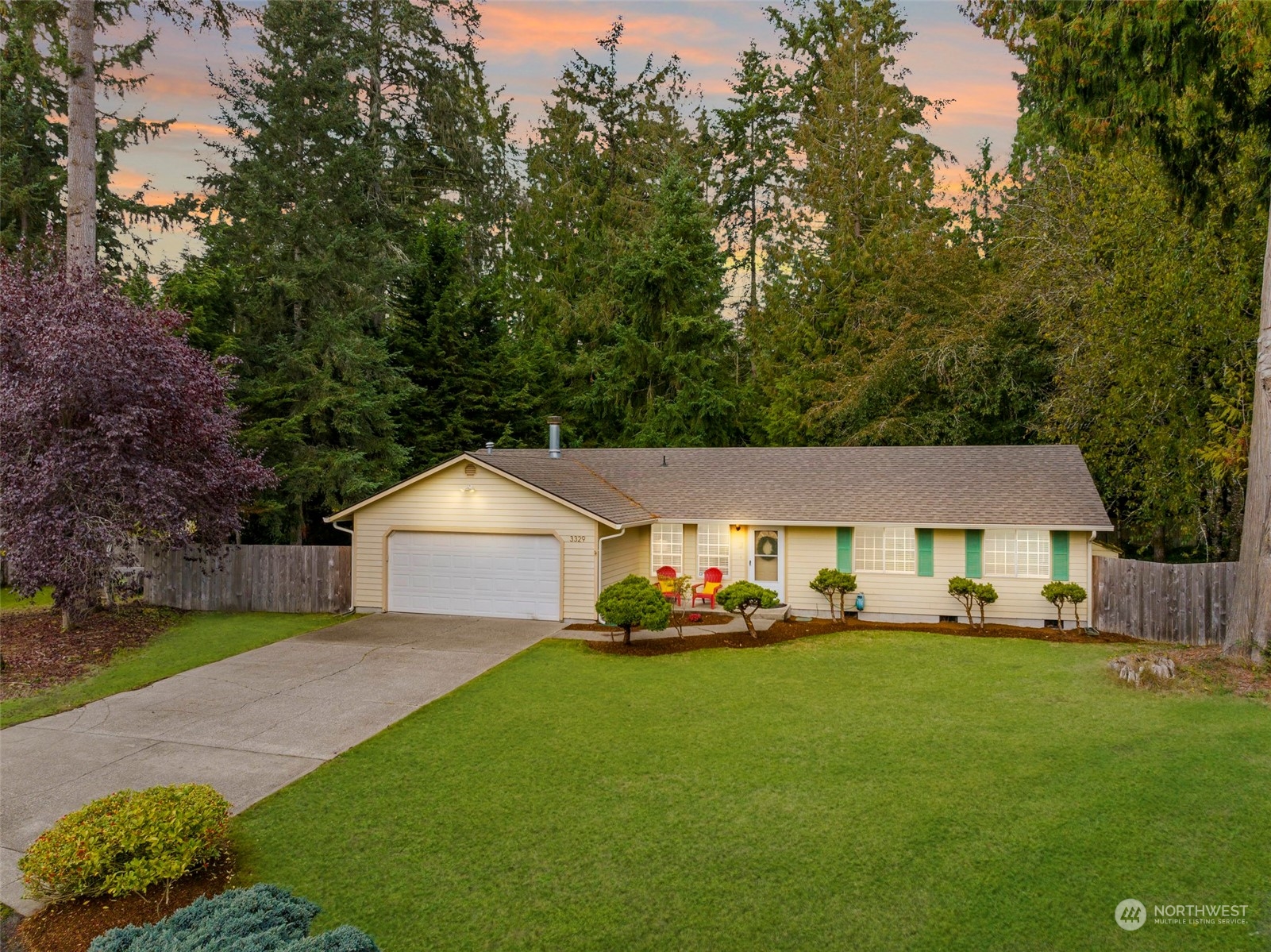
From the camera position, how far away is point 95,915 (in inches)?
204

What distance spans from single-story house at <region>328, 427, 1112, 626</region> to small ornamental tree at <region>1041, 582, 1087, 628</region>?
0.29m

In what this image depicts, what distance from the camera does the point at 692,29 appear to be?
18.9 metres

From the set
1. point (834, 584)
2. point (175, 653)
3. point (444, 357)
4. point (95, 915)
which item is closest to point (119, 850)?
point (95, 915)

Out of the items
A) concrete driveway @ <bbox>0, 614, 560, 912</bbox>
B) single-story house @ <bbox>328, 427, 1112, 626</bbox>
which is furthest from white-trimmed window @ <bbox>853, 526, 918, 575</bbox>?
concrete driveway @ <bbox>0, 614, 560, 912</bbox>

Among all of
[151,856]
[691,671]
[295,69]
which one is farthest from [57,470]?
[295,69]

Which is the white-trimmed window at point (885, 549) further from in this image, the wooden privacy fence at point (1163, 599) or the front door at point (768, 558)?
the wooden privacy fence at point (1163, 599)

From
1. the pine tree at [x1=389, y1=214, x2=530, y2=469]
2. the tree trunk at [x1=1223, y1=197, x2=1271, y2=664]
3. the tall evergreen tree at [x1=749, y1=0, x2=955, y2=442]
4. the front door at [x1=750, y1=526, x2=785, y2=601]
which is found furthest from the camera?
A: the tall evergreen tree at [x1=749, y1=0, x2=955, y2=442]

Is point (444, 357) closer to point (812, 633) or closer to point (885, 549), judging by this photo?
point (885, 549)

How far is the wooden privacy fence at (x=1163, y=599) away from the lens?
43.9 feet

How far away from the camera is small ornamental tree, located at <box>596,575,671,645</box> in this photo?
518 inches

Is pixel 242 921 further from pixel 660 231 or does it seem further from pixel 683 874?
pixel 660 231

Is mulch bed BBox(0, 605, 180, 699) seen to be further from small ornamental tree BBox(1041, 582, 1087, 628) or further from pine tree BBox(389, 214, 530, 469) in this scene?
small ornamental tree BBox(1041, 582, 1087, 628)

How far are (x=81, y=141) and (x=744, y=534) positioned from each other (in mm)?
16327

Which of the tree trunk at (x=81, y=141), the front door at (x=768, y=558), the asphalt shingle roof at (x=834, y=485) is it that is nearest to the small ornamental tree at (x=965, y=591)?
the asphalt shingle roof at (x=834, y=485)
